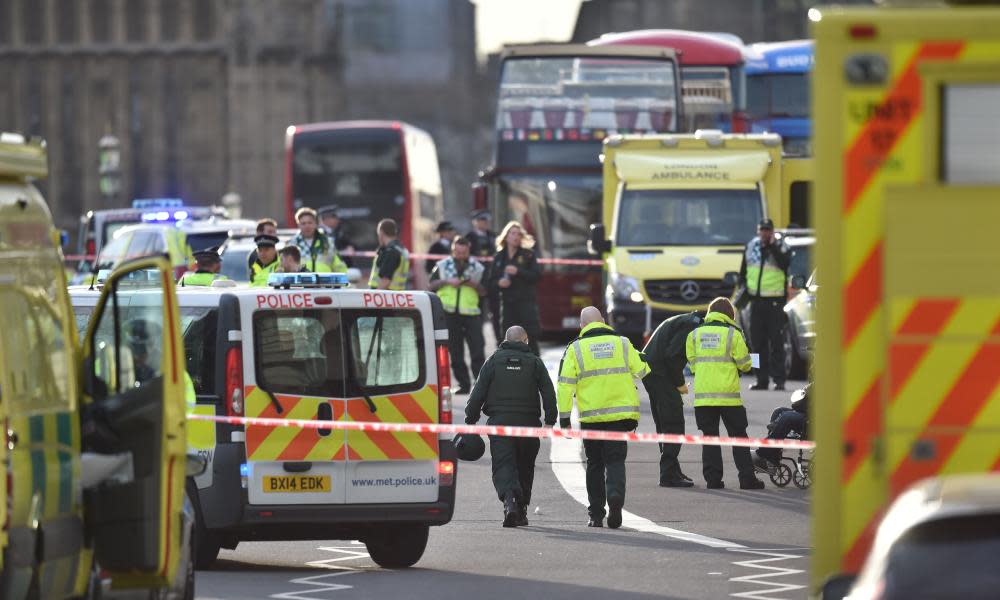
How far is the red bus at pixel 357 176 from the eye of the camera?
45.2m

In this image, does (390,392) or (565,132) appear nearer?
(390,392)

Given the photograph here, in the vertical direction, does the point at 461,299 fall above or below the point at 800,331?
above

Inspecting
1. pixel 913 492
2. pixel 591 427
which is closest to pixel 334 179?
pixel 591 427

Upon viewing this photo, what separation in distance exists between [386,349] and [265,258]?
22.8ft

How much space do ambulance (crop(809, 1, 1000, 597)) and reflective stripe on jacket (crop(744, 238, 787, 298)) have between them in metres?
17.2

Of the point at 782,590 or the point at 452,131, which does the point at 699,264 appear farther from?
the point at 452,131

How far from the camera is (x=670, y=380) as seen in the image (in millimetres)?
17547

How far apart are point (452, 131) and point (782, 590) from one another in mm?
110519

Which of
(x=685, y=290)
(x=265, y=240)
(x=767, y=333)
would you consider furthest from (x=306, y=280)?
(x=685, y=290)

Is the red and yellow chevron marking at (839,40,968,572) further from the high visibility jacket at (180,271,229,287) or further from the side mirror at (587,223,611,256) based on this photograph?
the side mirror at (587,223,611,256)

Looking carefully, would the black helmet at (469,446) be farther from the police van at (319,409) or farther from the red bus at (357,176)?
the red bus at (357,176)

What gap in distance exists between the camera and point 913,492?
20.1 ft

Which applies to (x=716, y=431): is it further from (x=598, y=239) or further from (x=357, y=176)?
(x=357, y=176)

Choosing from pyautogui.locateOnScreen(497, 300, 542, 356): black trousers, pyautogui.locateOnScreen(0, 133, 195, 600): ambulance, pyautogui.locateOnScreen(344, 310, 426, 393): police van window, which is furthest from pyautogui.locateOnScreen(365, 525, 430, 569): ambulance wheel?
pyautogui.locateOnScreen(497, 300, 542, 356): black trousers
